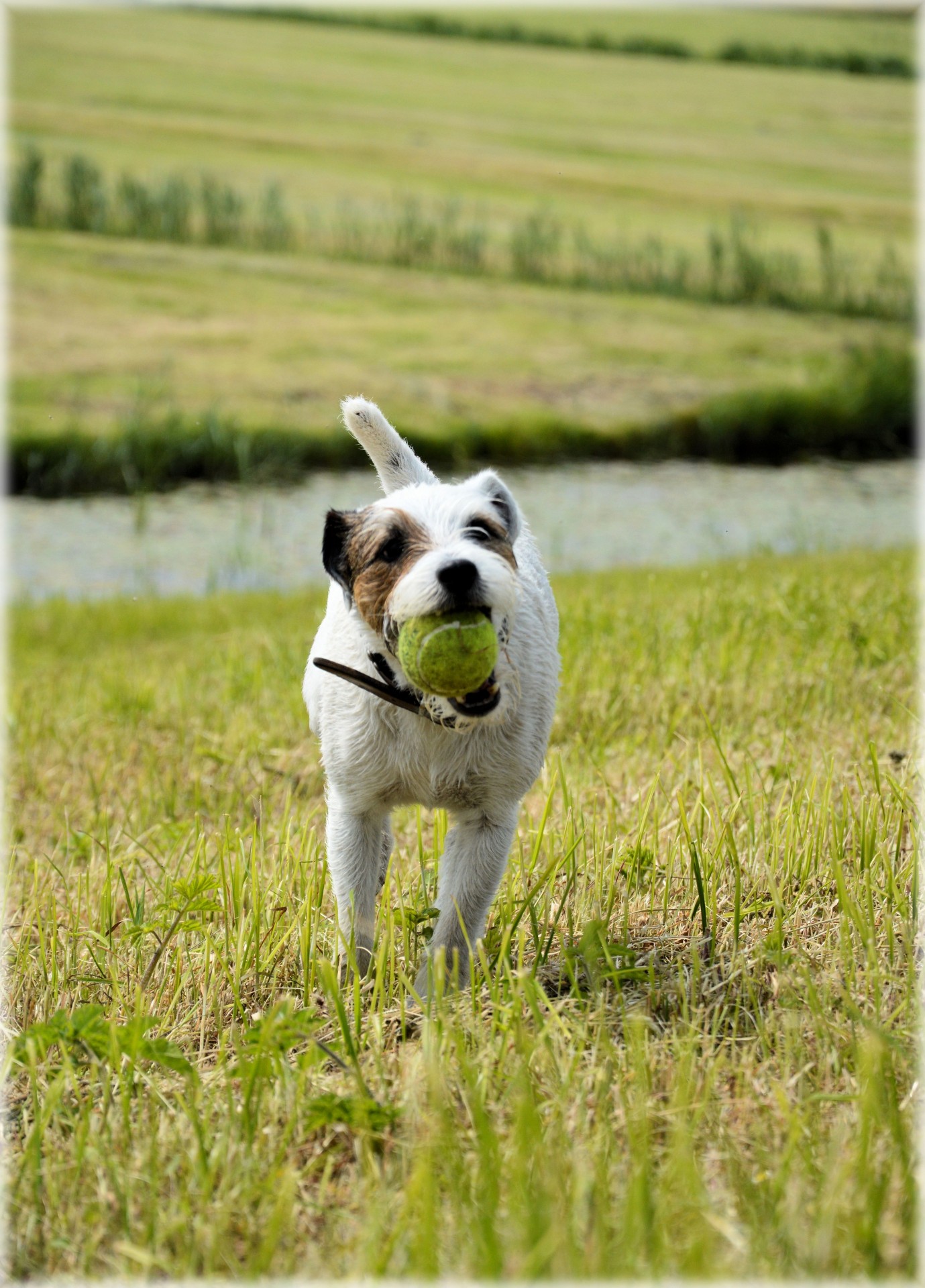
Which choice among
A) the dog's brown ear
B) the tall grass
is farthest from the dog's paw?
the tall grass

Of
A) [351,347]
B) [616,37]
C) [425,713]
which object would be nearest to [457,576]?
[425,713]

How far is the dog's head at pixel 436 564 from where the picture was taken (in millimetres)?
2770

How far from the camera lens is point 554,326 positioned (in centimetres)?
2106

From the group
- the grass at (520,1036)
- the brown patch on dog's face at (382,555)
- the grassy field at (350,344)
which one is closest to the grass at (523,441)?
the grassy field at (350,344)

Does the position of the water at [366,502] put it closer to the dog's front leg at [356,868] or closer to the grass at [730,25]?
the dog's front leg at [356,868]

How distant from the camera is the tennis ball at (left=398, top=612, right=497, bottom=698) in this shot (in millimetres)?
2777

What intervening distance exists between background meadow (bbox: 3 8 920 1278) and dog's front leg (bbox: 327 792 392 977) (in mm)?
106

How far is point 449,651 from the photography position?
2781 mm

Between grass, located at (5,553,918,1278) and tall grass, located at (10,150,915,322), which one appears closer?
grass, located at (5,553,918,1278)

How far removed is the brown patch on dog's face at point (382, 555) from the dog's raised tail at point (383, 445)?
605mm

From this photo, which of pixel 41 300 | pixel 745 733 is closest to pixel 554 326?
pixel 41 300

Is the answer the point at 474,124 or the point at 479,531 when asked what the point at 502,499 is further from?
the point at 474,124

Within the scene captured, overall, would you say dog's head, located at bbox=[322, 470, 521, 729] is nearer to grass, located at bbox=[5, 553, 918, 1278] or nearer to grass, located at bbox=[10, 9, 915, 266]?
grass, located at bbox=[5, 553, 918, 1278]

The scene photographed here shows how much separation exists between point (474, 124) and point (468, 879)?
38.3 meters
